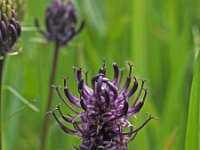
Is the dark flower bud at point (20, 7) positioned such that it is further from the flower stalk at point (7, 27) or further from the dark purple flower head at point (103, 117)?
the dark purple flower head at point (103, 117)

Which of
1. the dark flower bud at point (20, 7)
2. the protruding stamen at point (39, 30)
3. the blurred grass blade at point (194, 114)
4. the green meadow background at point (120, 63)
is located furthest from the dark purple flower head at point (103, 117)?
the protruding stamen at point (39, 30)

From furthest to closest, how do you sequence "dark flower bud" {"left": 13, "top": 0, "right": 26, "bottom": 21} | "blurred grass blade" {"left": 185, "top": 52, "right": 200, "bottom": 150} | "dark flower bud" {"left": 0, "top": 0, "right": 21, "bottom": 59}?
"dark flower bud" {"left": 13, "top": 0, "right": 26, "bottom": 21} < "dark flower bud" {"left": 0, "top": 0, "right": 21, "bottom": 59} < "blurred grass blade" {"left": 185, "top": 52, "right": 200, "bottom": 150}

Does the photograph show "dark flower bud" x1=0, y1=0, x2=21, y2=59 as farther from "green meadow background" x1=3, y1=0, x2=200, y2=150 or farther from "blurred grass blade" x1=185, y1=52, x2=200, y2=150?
"blurred grass blade" x1=185, y1=52, x2=200, y2=150

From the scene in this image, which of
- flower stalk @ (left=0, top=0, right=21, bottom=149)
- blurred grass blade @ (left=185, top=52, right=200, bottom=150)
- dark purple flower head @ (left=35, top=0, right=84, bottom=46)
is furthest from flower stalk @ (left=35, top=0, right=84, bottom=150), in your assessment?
blurred grass blade @ (left=185, top=52, right=200, bottom=150)

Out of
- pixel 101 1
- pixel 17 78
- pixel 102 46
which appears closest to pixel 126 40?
pixel 102 46

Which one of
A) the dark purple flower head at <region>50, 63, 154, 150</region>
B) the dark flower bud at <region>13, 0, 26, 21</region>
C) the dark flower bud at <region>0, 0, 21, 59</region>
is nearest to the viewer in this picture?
the dark purple flower head at <region>50, 63, 154, 150</region>
